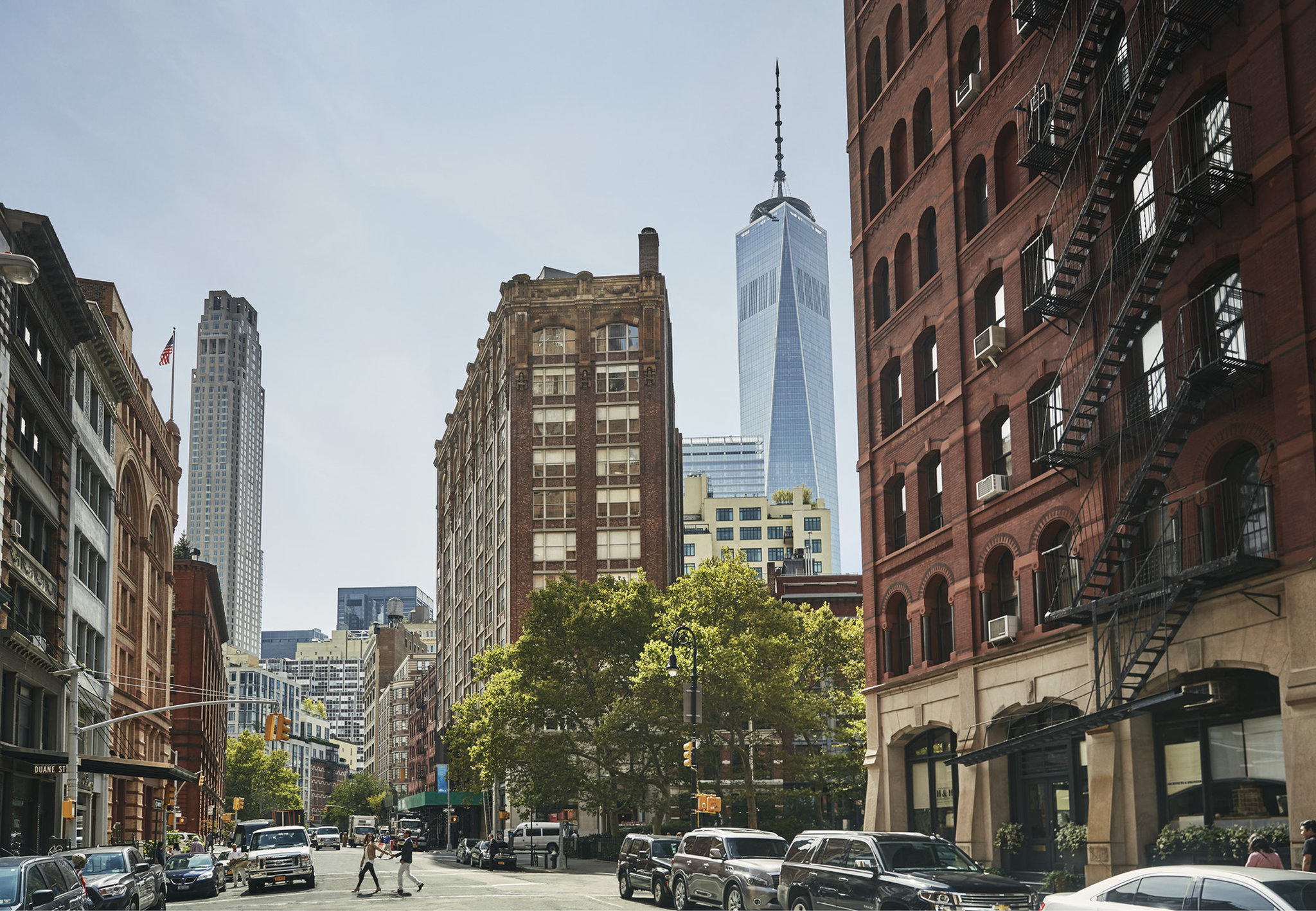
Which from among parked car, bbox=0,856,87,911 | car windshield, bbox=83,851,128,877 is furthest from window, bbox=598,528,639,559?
parked car, bbox=0,856,87,911

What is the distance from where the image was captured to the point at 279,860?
4481 centimetres

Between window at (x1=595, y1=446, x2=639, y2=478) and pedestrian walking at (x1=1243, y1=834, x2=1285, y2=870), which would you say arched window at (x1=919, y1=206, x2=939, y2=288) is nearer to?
pedestrian walking at (x1=1243, y1=834, x2=1285, y2=870)

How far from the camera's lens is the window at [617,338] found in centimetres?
10044

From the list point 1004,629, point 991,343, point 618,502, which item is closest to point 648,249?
point 618,502

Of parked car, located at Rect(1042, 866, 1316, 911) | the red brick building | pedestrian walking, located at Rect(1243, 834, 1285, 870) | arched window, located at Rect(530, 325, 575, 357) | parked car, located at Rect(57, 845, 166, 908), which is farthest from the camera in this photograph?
arched window, located at Rect(530, 325, 575, 357)

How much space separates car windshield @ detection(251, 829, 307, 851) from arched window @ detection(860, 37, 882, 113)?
32.0m

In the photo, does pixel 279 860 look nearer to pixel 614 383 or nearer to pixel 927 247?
pixel 927 247

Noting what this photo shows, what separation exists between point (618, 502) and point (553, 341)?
13.7 meters

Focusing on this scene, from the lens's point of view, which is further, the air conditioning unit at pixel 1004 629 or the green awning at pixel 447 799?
the green awning at pixel 447 799

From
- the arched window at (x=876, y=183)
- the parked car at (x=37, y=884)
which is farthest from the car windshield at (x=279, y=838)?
the arched window at (x=876, y=183)

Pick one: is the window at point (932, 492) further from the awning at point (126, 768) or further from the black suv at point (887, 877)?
the awning at point (126, 768)

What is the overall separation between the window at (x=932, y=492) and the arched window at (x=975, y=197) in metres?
6.18

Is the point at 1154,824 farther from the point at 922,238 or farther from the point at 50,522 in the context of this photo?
the point at 50,522

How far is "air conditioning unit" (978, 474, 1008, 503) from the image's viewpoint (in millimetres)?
31219
